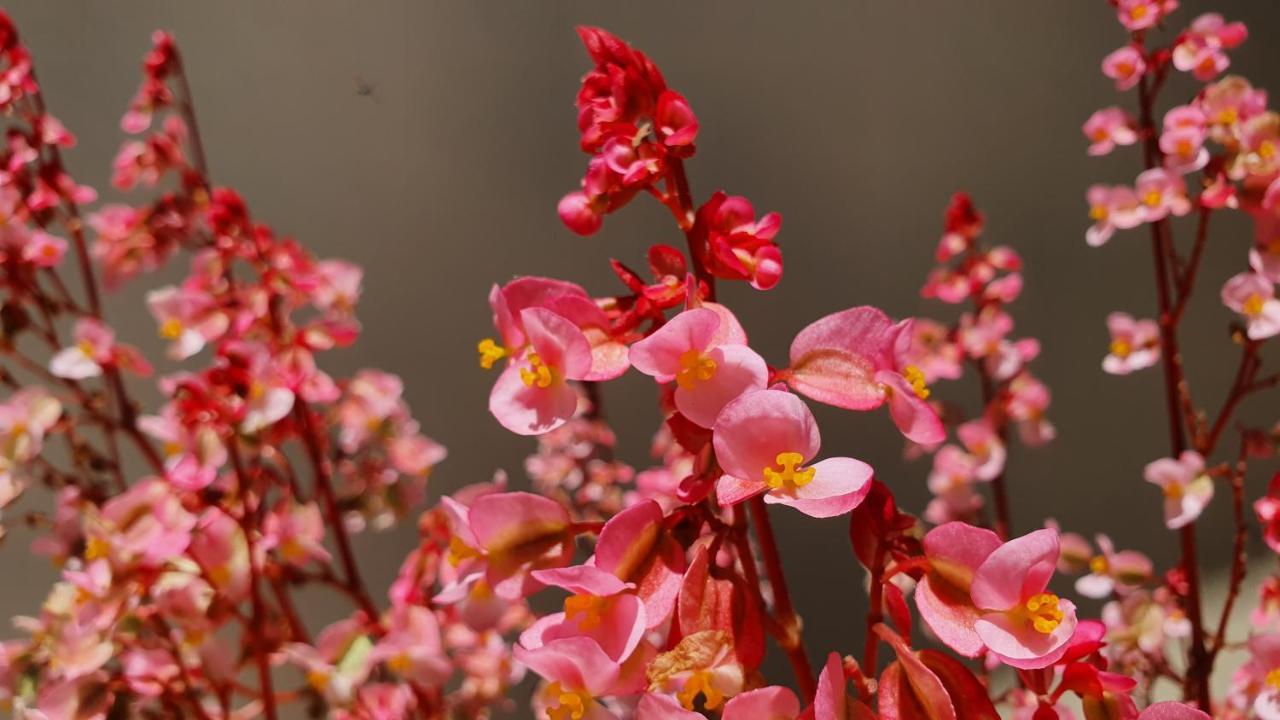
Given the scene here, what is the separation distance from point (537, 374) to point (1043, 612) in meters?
0.21

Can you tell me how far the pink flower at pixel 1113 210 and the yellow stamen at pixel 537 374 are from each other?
22.0 inches

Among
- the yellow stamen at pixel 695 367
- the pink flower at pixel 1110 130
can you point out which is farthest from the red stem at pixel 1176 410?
the yellow stamen at pixel 695 367

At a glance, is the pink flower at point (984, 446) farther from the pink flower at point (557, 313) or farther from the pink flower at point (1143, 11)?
the pink flower at point (557, 313)

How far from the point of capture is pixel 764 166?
Answer: 3.33 ft

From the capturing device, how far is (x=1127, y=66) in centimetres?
69

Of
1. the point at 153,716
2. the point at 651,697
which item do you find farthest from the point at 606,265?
the point at 651,697

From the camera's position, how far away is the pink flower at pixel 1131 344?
73 centimetres

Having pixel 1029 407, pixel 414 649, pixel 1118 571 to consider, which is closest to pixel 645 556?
pixel 414 649

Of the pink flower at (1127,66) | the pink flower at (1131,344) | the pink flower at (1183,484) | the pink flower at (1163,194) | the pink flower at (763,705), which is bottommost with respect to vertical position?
the pink flower at (1183,484)

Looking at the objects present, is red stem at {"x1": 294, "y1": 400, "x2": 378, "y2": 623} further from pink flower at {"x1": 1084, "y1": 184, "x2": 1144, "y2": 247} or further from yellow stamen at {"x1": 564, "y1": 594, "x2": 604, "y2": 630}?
pink flower at {"x1": 1084, "y1": 184, "x2": 1144, "y2": 247}

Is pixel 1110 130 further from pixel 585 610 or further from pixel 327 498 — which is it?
pixel 327 498

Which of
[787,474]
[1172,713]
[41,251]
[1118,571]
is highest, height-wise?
[41,251]

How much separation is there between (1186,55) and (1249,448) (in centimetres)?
32

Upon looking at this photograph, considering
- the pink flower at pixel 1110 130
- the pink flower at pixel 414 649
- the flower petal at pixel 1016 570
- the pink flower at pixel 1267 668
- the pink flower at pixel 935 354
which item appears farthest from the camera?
the pink flower at pixel 935 354
